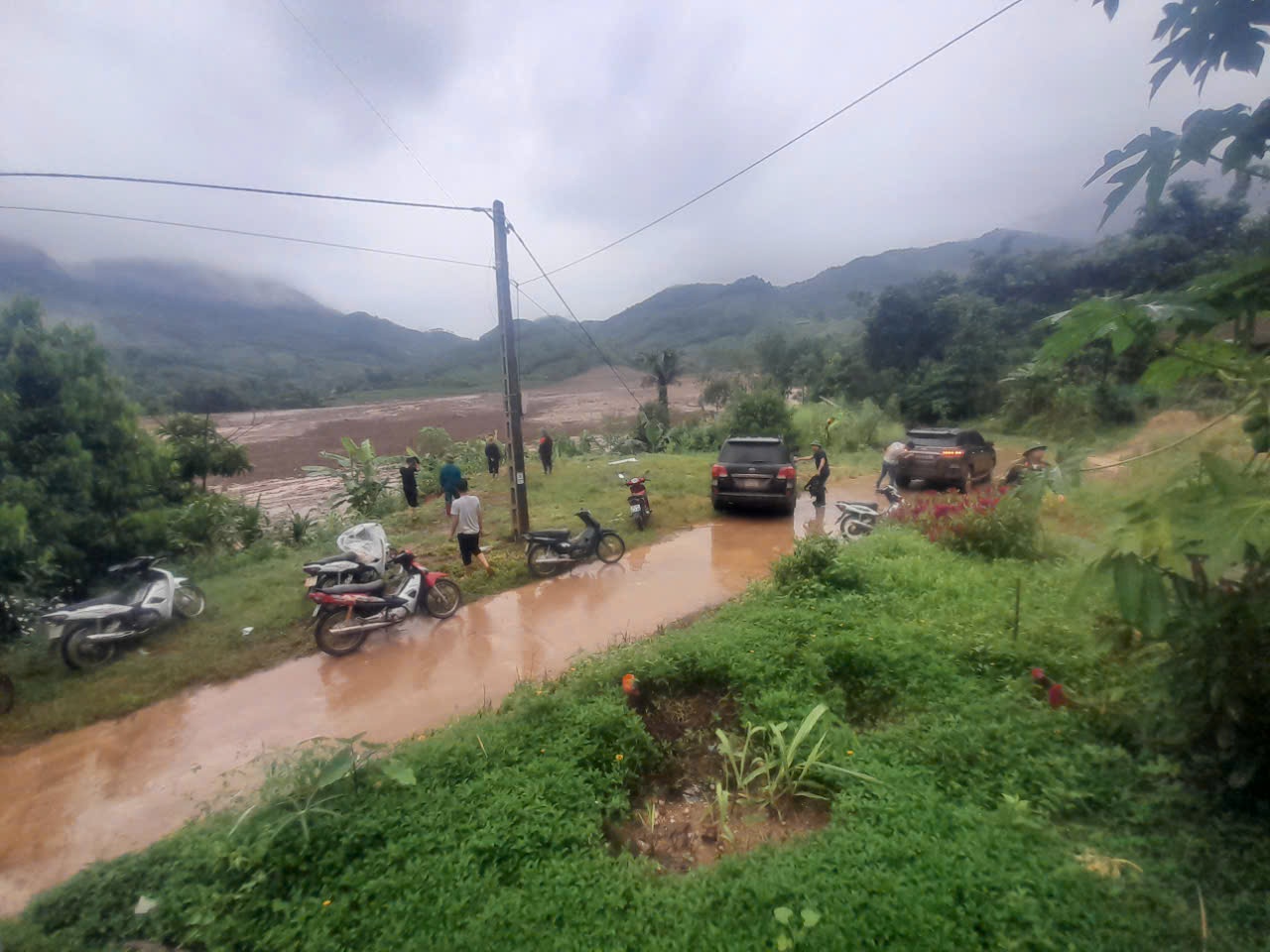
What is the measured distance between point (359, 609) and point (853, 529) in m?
7.11

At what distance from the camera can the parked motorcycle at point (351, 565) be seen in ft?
21.4

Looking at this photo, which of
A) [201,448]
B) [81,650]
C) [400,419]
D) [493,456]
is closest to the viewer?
[81,650]

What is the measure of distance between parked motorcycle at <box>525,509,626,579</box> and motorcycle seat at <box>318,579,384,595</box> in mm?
2241

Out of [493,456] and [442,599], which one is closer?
[442,599]

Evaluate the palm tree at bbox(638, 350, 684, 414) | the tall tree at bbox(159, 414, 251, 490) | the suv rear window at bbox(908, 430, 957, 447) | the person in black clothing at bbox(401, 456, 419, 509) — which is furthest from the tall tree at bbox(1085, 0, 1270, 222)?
the palm tree at bbox(638, 350, 684, 414)

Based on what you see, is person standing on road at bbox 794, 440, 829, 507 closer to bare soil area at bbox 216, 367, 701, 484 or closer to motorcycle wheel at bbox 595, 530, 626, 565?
motorcycle wheel at bbox 595, 530, 626, 565

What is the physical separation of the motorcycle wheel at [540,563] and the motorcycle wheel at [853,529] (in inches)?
175

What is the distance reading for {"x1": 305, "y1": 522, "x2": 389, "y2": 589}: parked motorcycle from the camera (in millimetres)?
6508

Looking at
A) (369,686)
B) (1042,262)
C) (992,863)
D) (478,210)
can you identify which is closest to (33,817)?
(369,686)

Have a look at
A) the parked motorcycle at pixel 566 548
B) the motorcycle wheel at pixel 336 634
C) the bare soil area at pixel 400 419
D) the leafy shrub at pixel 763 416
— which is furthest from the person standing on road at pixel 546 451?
the motorcycle wheel at pixel 336 634

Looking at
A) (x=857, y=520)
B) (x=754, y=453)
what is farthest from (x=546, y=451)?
(x=857, y=520)

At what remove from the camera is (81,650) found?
5852 millimetres

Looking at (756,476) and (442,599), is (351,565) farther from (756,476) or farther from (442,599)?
(756,476)

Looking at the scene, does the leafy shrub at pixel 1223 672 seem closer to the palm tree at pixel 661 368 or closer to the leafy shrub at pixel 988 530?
the leafy shrub at pixel 988 530
